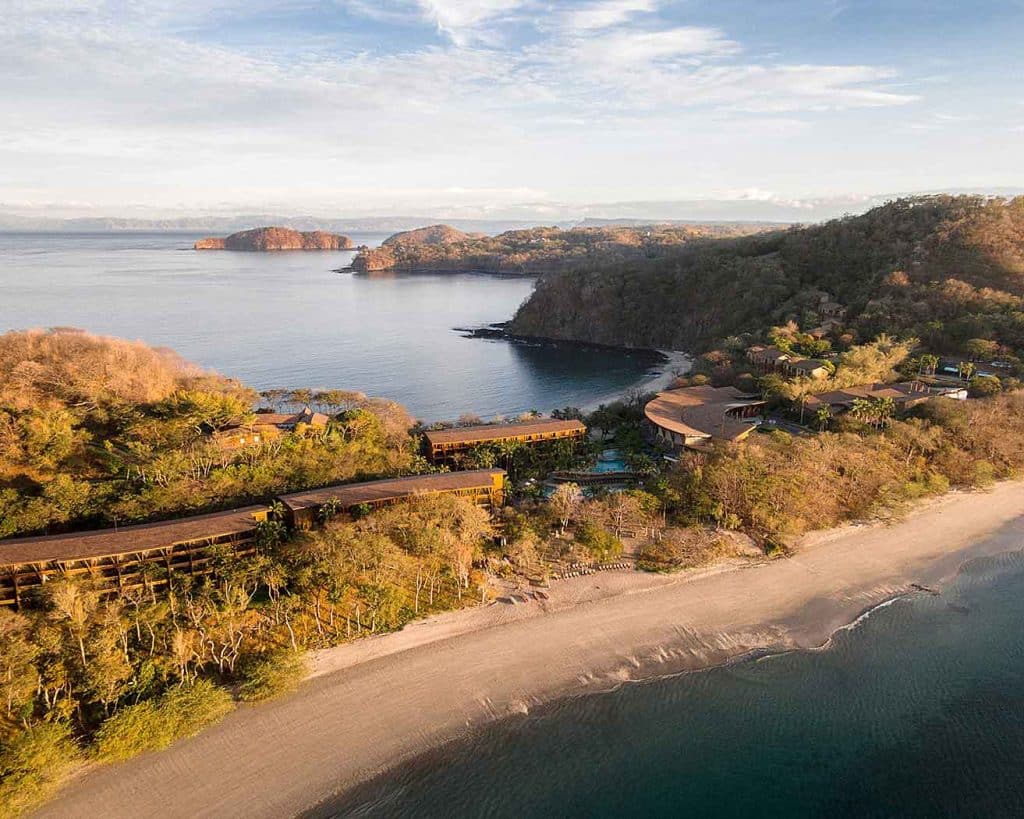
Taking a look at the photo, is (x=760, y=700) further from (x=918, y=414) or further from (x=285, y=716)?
(x=918, y=414)

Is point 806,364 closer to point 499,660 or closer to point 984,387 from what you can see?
point 984,387

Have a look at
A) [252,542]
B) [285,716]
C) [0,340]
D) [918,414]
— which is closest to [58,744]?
[285,716]

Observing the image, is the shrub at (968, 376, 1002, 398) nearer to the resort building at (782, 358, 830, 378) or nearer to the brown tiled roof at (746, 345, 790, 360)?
the resort building at (782, 358, 830, 378)

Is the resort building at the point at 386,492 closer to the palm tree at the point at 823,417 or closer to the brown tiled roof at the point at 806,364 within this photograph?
the palm tree at the point at 823,417

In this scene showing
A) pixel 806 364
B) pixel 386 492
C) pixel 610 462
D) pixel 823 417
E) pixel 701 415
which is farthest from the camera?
pixel 806 364

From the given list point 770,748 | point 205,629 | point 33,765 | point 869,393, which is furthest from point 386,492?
point 869,393
